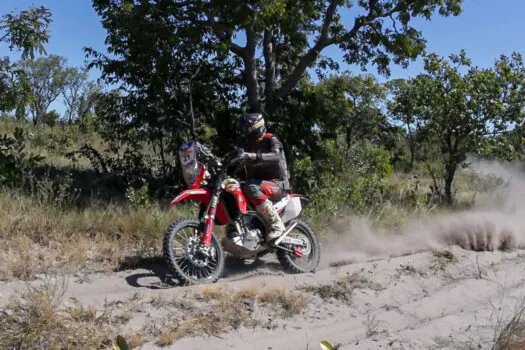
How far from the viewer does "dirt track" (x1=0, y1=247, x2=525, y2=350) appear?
5.37m

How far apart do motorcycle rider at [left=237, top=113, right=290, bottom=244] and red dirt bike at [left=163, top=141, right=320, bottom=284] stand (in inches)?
4.9

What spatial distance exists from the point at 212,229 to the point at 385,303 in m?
2.20

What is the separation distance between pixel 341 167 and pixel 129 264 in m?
7.46

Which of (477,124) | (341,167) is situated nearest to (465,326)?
(341,167)

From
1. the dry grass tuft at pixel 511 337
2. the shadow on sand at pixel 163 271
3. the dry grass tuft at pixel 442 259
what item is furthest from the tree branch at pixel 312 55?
the dry grass tuft at pixel 511 337

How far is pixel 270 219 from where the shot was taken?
7.12 m

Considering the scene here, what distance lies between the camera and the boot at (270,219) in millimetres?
7090

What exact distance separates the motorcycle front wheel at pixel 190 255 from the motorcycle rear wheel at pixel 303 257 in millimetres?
1119

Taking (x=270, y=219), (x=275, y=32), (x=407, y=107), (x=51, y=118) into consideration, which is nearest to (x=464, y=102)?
(x=407, y=107)

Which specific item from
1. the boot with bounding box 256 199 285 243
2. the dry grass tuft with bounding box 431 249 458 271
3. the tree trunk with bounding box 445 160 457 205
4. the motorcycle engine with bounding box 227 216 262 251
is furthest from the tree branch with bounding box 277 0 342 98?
the motorcycle engine with bounding box 227 216 262 251

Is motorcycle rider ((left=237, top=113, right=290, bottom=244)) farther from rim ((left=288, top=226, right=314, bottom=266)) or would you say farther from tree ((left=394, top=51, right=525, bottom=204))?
tree ((left=394, top=51, right=525, bottom=204))

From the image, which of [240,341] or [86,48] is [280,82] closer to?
[86,48]

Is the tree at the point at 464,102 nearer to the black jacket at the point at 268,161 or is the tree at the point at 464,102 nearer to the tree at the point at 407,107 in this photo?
the tree at the point at 407,107

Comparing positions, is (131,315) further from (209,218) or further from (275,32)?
(275,32)
